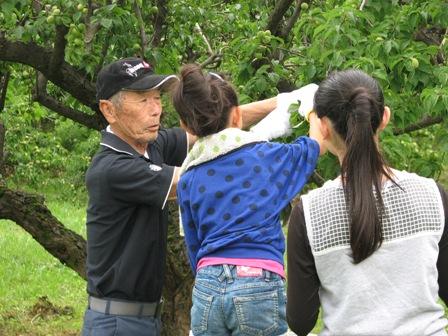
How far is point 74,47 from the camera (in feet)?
14.9

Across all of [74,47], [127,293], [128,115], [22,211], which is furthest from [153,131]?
[22,211]

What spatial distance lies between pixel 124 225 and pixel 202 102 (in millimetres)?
798

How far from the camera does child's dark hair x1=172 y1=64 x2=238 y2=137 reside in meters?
2.77

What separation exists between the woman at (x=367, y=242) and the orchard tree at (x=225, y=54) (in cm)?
93

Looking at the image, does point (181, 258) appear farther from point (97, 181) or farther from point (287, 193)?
point (287, 193)

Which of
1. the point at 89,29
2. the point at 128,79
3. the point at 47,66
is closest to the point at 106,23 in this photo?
the point at 89,29

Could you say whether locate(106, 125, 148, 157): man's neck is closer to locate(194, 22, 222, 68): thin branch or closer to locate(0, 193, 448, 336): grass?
locate(194, 22, 222, 68): thin branch

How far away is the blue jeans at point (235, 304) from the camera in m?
2.67

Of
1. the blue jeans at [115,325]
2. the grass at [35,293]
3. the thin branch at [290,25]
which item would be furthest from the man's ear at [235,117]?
the grass at [35,293]

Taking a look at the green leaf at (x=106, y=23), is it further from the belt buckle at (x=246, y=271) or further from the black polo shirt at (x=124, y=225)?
the belt buckle at (x=246, y=271)

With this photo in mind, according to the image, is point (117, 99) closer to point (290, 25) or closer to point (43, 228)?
point (43, 228)

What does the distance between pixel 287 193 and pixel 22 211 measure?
9.49 ft

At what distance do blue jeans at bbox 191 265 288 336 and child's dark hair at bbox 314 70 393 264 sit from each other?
18.8 inches

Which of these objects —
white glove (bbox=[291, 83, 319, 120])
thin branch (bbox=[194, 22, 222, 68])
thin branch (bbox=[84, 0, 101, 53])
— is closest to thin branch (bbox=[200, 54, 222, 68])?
thin branch (bbox=[194, 22, 222, 68])
